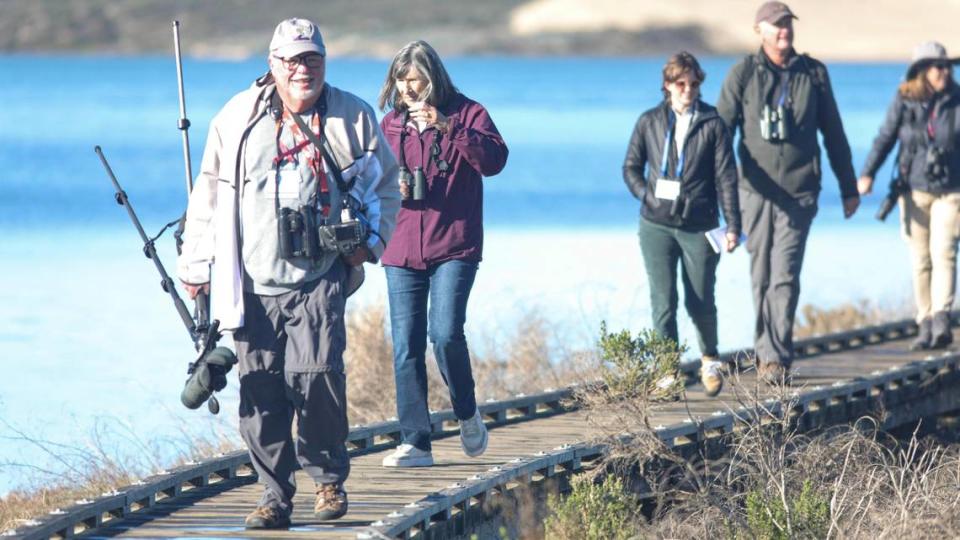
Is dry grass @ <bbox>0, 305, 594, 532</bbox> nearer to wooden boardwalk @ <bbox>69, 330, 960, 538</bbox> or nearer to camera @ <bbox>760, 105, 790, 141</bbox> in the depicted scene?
wooden boardwalk @ <bbox>69, 330, 960, 538</bbox>

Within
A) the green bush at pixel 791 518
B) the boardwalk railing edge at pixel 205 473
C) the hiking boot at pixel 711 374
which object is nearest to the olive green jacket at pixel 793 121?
the hiking boot at pixel 711 374

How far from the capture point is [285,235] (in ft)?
25.8

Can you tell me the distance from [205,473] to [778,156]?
4519 mm

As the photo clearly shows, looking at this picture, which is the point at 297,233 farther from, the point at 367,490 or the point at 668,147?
the point at 668,147

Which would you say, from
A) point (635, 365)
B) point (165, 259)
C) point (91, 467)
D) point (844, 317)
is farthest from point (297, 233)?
point (165, 259)

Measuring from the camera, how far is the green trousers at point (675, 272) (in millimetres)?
11664

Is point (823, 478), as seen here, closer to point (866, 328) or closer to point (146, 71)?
point (866, 328)

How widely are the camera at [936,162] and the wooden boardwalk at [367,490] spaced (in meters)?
2.53

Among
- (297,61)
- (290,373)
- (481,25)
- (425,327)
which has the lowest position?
(290,373)

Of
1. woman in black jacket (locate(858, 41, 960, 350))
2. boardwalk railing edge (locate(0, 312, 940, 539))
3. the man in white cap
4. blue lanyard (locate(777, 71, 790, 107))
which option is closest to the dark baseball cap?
blue lanyard (locate(777, 71, 790, 107))

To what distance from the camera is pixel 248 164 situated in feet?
26.2

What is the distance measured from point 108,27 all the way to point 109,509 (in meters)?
140

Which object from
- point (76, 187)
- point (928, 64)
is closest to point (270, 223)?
point (928, 64)

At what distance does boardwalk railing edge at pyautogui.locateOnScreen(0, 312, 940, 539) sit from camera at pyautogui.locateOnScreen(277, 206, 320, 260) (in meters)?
1.52
